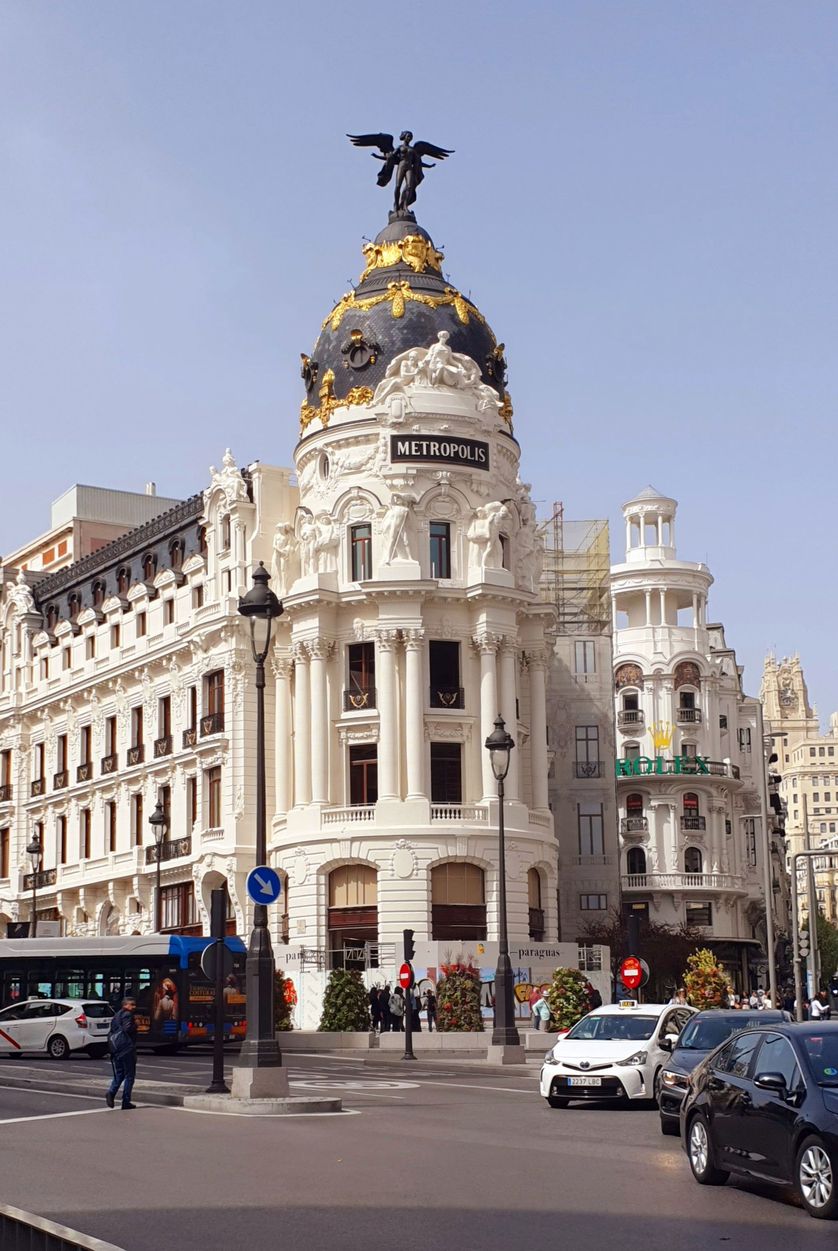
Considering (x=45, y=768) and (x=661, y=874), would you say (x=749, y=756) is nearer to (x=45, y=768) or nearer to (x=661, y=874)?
(x=661, y=874)

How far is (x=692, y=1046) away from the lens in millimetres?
19328

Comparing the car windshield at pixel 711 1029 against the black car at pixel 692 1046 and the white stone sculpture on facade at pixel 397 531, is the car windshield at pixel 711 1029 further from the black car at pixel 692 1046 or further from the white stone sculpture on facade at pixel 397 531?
the white stone sculpture on facade at pixel 397 531

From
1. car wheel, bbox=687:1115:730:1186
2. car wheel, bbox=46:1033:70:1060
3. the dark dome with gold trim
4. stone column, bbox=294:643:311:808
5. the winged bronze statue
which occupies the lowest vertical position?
car wheel, bbox=46:1033:70:1060

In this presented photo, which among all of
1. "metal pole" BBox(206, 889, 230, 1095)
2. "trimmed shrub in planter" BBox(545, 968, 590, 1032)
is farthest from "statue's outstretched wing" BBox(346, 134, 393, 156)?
"metal pole" BBox(206, 889, 230, 1095)

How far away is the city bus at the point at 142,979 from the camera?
41531mm

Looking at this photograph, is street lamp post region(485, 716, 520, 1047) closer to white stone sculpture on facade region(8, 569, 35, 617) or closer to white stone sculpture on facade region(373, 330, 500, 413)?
white stone sculpture on facade region(373, 330, 500, 413)

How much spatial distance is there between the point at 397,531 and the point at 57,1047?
892 inches

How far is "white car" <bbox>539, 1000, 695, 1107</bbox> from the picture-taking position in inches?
887

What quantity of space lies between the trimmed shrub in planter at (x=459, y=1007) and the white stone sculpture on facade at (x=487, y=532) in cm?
1624

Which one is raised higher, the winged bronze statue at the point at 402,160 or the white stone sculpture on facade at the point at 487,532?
the winged bronze statue at the point at 402,160

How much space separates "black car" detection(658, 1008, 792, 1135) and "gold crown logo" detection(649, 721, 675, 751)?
69592 millimetres

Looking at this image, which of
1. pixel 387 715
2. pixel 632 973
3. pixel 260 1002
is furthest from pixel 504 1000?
pixel 387 715

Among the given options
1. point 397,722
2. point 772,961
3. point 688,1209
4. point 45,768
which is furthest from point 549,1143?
point 45,768

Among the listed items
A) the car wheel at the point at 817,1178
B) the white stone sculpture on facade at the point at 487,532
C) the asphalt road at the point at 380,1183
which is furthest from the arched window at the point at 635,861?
the car wheel at the point at 817,1178
